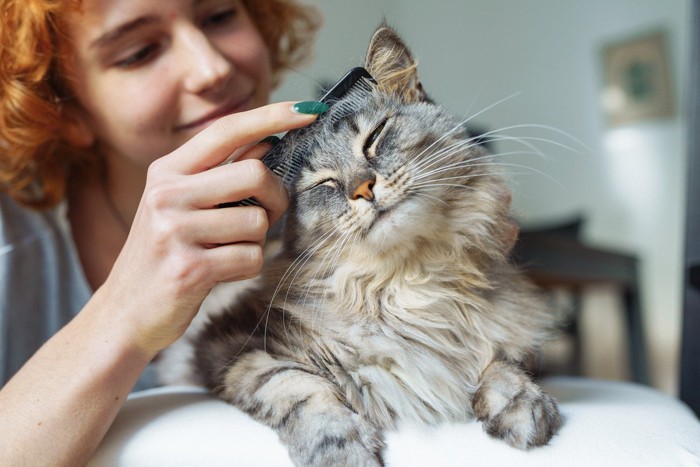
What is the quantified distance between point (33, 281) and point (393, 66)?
37.9 inches

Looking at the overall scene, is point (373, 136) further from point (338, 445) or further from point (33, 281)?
point (33, 281)

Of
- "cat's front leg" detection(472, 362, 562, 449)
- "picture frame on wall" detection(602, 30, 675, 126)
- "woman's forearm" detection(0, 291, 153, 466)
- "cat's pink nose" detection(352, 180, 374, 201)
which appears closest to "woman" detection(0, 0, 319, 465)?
"woman's forearm" detection(0, 291, 153, 466)

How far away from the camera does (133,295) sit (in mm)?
879

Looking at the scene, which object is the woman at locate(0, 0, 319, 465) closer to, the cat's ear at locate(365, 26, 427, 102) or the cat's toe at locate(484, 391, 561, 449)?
the cat's ear at locate(365, 26, 427, 102)

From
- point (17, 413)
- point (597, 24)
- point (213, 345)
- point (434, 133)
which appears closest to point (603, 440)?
point (434, 133)

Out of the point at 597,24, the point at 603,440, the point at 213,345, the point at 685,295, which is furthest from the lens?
the point at 597,24

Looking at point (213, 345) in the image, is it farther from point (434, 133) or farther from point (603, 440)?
point (603, 440)

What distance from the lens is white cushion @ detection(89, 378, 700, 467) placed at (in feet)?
2.62

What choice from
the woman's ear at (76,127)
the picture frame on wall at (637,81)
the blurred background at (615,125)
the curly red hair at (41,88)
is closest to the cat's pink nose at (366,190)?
the curly red hair at (41,88)

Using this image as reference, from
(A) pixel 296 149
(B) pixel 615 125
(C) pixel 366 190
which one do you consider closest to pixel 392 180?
(C) pixel 366 190

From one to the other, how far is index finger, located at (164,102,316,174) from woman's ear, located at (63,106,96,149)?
0.61 meters

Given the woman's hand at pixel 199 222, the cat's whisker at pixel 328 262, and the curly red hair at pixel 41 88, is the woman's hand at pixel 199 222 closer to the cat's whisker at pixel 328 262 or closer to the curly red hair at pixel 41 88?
the cat's whisker at pixel 328 262

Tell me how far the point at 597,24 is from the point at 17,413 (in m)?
5.02

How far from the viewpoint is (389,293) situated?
3.31 feet
